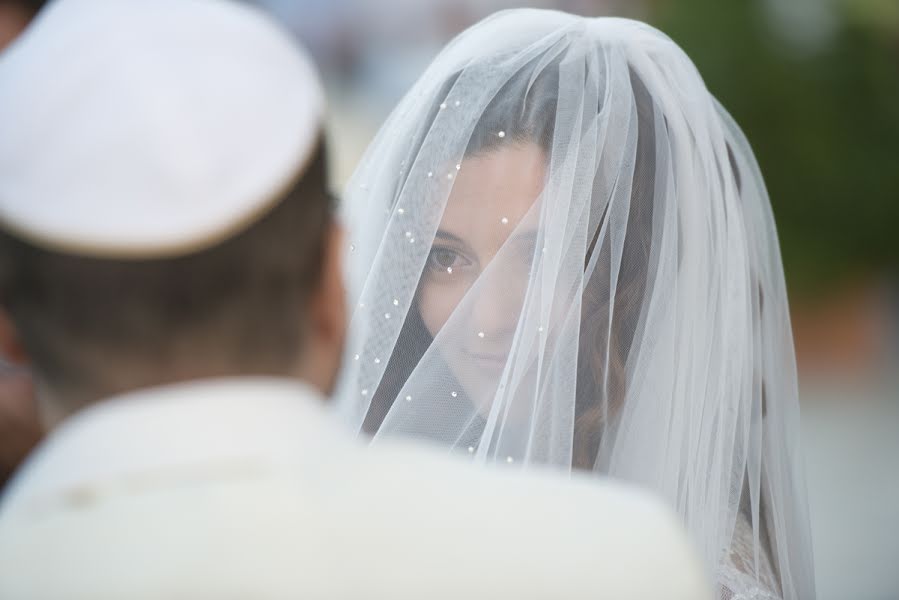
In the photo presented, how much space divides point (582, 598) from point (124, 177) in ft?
1.48

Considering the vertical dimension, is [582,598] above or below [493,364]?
above

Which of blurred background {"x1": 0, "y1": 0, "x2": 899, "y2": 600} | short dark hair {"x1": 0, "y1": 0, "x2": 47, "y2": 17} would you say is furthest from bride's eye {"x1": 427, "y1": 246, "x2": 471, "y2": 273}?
blurred background {"x1": 0, "y1": 0, "x2": 899, "y2": 600}

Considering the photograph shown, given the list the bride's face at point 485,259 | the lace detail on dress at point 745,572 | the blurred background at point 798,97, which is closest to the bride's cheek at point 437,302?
the bride's face at point 485,259

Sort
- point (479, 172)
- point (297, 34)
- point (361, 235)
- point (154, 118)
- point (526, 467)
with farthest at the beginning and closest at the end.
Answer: point (297, 34) < point (361, 235) < point (479, 172) < point (526, 467) < point (154, 118)

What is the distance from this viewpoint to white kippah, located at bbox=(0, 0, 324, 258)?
786mm

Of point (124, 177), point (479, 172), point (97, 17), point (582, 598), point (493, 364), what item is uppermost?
point (97, 17)

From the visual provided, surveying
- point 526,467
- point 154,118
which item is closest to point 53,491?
point 154,118

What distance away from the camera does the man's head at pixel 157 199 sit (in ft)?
2.58

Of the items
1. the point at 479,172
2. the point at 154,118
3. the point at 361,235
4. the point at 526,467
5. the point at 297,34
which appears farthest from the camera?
the point at 297,34

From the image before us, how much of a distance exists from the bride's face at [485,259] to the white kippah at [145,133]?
878 millimetres

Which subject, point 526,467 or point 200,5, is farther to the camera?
point 526,467

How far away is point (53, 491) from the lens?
0.80 m

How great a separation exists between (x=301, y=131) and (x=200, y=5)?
136mm

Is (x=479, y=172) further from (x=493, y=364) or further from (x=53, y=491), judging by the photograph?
(x=53, y=491)
